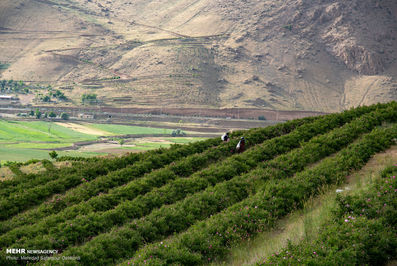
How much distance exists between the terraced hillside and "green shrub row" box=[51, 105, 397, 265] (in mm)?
32

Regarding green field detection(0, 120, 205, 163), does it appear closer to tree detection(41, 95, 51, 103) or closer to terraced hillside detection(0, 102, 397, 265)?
tree detection(41, 95, 51, 103)

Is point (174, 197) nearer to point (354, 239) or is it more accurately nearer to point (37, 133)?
point (354, 239)

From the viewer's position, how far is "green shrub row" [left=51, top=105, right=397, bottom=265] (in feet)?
30.8

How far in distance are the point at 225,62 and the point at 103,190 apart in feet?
516

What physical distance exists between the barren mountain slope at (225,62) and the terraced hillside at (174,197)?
4658 inches

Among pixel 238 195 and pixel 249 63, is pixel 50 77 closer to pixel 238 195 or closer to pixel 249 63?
pixel 249 63

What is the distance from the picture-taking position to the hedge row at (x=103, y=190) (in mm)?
11523

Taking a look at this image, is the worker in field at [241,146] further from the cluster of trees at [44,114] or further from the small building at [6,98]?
the small building at [6,98]

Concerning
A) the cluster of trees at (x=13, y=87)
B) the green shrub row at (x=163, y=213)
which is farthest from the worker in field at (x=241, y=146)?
the cluster of trees at (x=13, y=87)

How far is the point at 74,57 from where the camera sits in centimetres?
17400

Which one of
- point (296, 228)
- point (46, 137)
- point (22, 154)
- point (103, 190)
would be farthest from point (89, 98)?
point (296, 228)

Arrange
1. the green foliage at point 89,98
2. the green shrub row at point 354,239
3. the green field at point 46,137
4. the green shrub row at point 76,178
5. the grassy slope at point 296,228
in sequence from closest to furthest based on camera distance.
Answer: the green shrub row at point 354,239 → the grassy slope at point 296,228 → the green shrub row at point 76,178 → the green field at point 46,137 → the green foliage at point 89,98

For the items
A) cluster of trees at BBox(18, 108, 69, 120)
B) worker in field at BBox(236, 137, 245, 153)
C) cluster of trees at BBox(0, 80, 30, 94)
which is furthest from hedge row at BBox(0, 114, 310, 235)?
cluster of trees at BBox(0, 80, 30, 94)

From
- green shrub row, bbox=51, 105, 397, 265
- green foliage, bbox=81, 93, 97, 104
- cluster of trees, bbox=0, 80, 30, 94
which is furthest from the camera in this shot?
Answer: cluster of trees, bbox=0, 80, 30, 94
